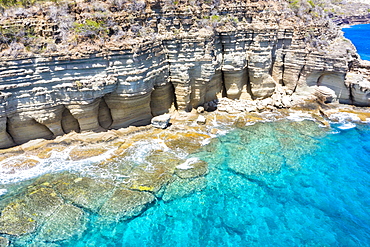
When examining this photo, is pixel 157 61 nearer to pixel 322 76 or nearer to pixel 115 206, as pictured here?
pixel 115 206

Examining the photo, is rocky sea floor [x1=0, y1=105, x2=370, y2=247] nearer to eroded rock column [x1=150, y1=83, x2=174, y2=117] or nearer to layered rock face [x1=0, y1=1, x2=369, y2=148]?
layered rock face [x1=0, y1=1, x2=369, y2=148]

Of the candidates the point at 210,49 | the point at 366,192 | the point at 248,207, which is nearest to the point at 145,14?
the point at 210,49

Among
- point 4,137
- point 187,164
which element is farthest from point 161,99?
point 4,137

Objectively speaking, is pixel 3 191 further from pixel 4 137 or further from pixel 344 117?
pixel 344 117

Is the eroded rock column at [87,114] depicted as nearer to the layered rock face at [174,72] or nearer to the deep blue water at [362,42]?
the layered rock face at [174,72]

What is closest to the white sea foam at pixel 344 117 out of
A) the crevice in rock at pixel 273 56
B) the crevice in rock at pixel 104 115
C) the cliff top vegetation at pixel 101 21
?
the crevice in rock at pixel 273 56
